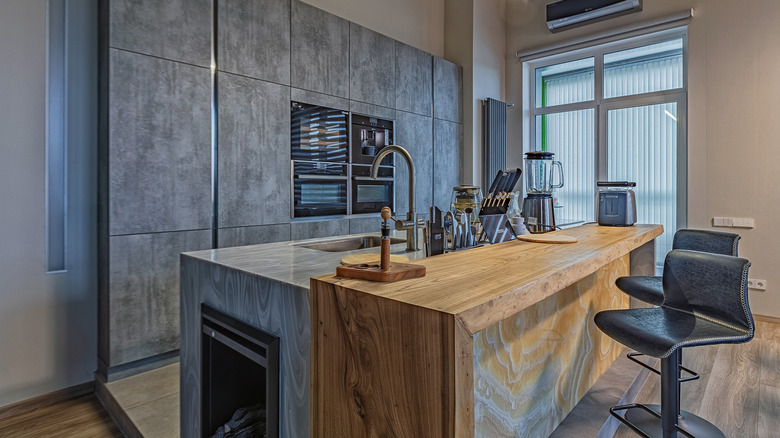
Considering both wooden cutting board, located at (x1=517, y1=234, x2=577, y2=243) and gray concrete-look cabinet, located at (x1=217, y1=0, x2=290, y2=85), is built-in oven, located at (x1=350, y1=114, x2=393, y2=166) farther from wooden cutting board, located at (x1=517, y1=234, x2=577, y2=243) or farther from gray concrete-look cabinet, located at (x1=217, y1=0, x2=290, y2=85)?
wooden cutting board, located at (x1=517, y1=234, x2=577, y2=243)

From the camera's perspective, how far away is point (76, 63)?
2482 millimetres

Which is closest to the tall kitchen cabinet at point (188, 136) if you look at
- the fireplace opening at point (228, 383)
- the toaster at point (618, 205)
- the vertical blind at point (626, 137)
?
the fireplace opening at point (228, 383)

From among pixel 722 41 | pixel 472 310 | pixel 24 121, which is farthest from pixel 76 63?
pixel 722 41

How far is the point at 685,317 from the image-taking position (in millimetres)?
1652

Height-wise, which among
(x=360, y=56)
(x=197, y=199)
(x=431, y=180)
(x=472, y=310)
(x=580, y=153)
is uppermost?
(x=360, y=56)

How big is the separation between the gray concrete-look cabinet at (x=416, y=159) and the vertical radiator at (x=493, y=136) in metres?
0.95

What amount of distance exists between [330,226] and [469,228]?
77.4 inches

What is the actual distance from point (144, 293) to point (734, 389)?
3569mm

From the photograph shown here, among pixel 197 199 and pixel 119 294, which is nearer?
pixel 119 294

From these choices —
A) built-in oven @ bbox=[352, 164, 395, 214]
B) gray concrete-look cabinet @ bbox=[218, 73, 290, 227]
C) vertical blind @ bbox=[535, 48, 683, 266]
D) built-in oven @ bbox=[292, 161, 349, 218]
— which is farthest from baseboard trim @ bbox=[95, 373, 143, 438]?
vertical blind @ bbox=[535, 48, 683, 266]

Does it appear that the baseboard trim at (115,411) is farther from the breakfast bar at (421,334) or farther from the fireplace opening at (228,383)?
the fireplace opening at (228,383)

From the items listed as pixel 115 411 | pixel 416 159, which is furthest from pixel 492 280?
pixel 416 159

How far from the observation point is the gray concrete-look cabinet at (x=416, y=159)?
4223 mm

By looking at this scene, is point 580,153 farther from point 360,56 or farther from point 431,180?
point 360,56
